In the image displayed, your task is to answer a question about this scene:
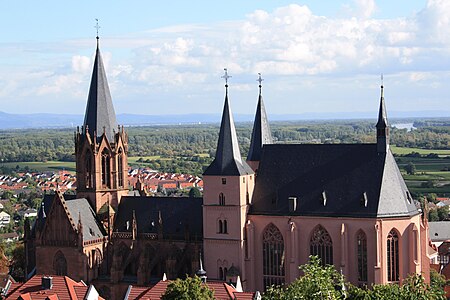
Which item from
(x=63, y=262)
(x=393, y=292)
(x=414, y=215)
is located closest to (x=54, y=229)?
(x=63, y=262)

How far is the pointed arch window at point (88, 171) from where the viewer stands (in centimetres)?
9025

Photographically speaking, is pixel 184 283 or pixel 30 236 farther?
pixel 30 236

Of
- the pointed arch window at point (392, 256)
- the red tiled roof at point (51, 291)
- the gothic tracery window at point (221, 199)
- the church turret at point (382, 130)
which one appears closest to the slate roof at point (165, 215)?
the gothic tracery window at point (221, 199)

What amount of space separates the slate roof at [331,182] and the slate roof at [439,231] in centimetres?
6093

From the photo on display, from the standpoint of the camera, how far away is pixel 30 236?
94125 mm

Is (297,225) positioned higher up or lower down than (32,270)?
higher up

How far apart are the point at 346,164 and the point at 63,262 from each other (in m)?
32.3

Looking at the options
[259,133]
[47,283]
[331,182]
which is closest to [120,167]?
[259,133]

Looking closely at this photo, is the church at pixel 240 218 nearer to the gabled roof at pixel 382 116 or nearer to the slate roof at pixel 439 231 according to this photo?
the gabled roof at pixel 382 116

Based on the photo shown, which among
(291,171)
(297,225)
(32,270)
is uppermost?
(291,171)

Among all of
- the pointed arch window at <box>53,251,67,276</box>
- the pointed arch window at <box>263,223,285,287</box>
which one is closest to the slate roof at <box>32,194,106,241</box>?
the pointed arch window at <box>53,251,67,276</box>

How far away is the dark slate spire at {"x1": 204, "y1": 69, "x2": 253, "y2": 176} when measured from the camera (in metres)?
82.6

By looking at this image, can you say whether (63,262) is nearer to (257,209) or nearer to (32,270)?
(32,270)

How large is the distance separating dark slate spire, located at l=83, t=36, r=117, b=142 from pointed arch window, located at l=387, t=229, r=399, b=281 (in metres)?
33.0
